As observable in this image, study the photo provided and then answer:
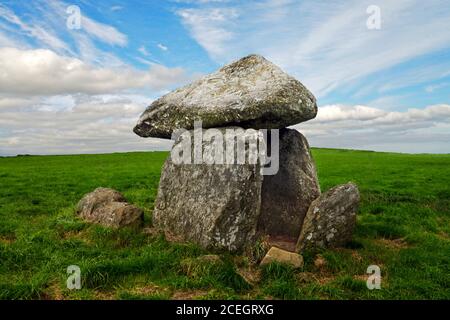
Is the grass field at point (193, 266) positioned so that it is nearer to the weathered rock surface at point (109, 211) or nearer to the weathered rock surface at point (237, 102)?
the weathered rock surface at point (109, 211)

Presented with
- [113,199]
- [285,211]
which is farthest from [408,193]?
[113,199]

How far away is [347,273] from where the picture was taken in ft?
31.3

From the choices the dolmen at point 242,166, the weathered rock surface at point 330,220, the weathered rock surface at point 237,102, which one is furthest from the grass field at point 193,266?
the weathered rock surface at point 237,102

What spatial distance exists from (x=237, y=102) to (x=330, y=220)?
386 cm

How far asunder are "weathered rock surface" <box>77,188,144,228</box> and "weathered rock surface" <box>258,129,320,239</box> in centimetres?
361

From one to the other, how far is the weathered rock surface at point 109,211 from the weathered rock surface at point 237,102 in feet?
7.42

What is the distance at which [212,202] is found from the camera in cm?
1070

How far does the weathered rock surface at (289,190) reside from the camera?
39.7ft

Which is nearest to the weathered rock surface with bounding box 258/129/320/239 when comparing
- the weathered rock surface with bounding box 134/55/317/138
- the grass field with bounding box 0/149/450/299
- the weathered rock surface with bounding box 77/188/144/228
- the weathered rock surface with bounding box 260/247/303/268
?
the weathered rock surface with bounding box 134/55/317/138

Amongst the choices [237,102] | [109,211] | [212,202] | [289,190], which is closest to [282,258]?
[212,202]

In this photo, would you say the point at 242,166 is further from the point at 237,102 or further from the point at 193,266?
the point at 193,266

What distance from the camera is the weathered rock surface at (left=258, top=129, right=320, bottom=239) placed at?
39.7ft

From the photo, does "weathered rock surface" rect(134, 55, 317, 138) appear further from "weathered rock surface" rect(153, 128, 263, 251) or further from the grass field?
the grass field
